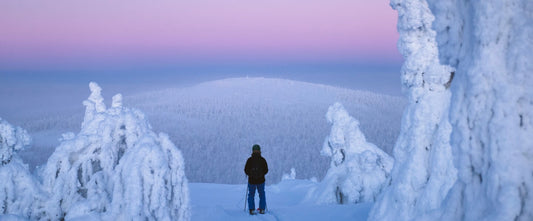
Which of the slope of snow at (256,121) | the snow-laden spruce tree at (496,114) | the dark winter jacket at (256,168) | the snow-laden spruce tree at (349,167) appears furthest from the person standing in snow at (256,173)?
the slope of snow at (256,121)

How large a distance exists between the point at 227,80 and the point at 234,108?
43.9 meters

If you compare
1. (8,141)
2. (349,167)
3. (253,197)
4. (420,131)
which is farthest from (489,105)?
(349,167)

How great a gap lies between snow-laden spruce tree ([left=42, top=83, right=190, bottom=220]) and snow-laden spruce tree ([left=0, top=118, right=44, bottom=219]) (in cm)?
32

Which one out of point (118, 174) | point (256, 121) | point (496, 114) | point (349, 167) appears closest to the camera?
point (496, 114)

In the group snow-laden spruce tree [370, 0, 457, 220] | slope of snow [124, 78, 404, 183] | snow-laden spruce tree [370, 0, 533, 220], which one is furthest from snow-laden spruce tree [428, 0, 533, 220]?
slope of snow [124, 78, 404, 183]

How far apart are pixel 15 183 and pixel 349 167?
11955mm

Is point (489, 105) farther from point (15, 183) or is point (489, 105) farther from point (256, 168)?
point (15, 183)

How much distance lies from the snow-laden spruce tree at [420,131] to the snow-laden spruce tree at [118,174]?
381cm

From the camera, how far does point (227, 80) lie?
16612 cm

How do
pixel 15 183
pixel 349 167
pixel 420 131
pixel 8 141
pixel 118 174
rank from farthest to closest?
pixel 349 167 < pixel 15 183 < pixel 8 141 < pixel 118 174 < pixel 420 131

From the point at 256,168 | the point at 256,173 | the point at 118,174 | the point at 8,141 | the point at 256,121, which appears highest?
the point at 256,121

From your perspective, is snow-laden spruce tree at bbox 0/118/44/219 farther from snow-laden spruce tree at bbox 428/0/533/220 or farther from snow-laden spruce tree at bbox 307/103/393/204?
snow-laden spruce tree at bbox 307/103/393/204

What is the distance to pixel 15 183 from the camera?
8.89 m

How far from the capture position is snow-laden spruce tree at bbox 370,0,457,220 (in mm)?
7105
